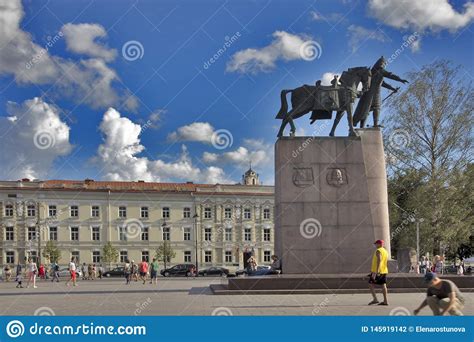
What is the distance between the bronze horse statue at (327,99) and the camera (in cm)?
1994

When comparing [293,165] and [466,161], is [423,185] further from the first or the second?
[293,165]

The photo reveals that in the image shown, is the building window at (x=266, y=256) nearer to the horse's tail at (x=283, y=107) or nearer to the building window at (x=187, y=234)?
the building window at (x=187, y=234)

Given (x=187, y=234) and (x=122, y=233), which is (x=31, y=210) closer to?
(x=122, y=233)

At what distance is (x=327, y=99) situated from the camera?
19.9 meters

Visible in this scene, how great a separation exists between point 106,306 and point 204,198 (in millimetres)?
60935

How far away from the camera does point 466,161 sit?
37.5 m

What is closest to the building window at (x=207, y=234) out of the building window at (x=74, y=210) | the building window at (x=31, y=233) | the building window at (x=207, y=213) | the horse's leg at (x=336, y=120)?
the building window at (x=207, y=213)

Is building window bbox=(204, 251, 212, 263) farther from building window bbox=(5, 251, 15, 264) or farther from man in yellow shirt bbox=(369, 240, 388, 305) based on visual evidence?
man in yellow shirt bbox=(369, 240, 388, 305)

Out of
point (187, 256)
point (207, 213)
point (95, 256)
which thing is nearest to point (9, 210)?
point (95, 256)

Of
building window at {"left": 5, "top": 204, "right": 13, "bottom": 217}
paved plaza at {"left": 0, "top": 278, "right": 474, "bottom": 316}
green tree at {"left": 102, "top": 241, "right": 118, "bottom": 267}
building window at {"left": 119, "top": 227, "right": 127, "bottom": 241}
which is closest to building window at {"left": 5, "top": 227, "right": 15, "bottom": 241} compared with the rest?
building window at {"left": 5, "top": 204, "right": 13, "bottom": 217}

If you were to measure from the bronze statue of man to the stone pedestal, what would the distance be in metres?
1.29

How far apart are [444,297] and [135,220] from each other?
66.2 meters

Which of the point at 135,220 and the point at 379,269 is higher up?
the point at 135,220

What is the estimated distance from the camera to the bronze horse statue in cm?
1994
